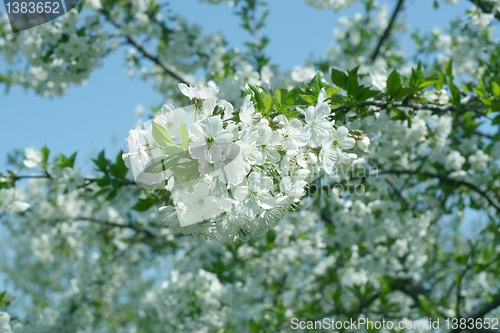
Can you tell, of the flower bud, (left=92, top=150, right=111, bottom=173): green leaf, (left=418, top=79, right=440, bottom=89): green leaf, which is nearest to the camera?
the flower bud

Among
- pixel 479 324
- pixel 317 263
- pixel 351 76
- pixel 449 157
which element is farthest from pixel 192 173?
pixel 317 263

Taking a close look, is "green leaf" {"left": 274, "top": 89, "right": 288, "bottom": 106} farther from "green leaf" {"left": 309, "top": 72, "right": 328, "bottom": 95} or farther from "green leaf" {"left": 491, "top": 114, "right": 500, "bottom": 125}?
"green leaf" {"left": 491, "top": 114, "right": 500, "bottom": 125}

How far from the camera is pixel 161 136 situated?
3.87 feet

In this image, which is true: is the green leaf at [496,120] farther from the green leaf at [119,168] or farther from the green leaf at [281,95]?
the green leaf at [119,168]

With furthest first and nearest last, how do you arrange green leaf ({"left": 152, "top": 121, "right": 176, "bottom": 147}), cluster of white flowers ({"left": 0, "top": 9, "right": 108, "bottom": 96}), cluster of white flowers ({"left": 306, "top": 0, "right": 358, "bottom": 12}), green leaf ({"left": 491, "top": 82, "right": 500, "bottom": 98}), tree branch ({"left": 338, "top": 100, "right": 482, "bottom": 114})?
cluster of white flowers ({"left": 306, "top": 0, "right": 358, "bottom": 12}) < cluster of white flowers ({"left": 0, "top": 9, "right": 108, "bottom": 96}) < green leaf ({"left": 491, "top": 82, "right": 500, "bottom": 98}) < tree branch ({"left": 338, "top": 100, "right": 482, "bottom": 114}) < green leaf ({"left": 152, "top": 121, "right": 176, "bottom": 147})

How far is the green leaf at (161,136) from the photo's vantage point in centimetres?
117

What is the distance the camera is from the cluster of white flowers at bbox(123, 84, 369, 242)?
46.7 inches

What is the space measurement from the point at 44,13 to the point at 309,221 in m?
3.79

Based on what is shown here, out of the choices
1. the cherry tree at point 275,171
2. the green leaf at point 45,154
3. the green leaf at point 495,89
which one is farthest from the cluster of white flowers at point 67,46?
the green leaf at point 495,89

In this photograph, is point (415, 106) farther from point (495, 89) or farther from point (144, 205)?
point (144, 205)

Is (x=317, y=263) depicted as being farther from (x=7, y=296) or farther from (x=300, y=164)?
(x=300, y=164)

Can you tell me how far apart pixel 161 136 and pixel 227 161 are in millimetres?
247

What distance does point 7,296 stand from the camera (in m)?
2.58

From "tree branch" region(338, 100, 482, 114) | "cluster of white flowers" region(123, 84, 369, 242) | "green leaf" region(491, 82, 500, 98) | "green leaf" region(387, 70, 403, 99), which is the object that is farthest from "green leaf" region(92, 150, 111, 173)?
"green leaf" region(491, 82, 500, 98)
